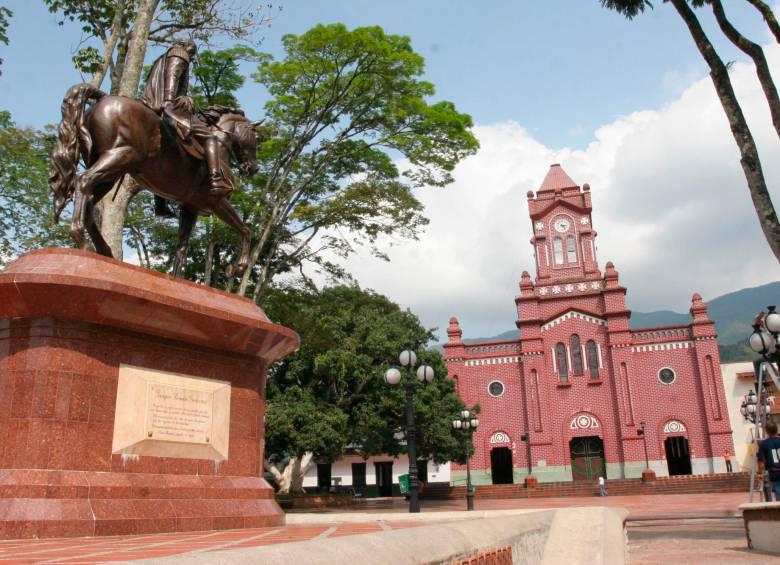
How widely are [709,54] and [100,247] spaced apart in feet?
31.8

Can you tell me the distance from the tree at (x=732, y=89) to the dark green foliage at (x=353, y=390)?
10.5 m

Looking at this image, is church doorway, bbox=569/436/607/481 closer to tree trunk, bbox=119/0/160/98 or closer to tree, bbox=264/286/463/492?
tree, bbox=264/286/463/492

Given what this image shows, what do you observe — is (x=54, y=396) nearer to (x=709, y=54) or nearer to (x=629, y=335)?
(x=709, y=54)

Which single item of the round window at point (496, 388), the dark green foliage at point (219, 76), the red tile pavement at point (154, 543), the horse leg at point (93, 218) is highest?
the dark green foliage at point (219, 76)

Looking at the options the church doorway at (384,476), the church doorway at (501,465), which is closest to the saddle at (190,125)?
the church doorway at (501,465)

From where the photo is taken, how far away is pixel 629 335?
124ft

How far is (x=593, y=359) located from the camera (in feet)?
125

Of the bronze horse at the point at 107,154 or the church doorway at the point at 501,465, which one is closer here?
the bronze horse at the point at 107,154

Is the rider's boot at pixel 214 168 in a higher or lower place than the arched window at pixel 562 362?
lower

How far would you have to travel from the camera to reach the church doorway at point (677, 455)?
1416 inches

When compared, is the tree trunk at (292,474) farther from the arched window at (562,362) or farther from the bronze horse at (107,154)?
the bronze horse at (107,154)

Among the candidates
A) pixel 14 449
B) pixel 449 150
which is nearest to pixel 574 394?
pixel 449 150

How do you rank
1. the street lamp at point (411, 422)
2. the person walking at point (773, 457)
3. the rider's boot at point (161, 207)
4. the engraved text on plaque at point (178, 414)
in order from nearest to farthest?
the engraved text on plaque at point (178, 414) < the rider's boot at point (161, 207) < the person walking at point (773, 457) < the street lamp at point (411, 422)

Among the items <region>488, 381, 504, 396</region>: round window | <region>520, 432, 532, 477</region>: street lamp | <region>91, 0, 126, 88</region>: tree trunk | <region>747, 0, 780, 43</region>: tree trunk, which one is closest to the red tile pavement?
<region>91, 0, 126, 88</region>: tree trunk
